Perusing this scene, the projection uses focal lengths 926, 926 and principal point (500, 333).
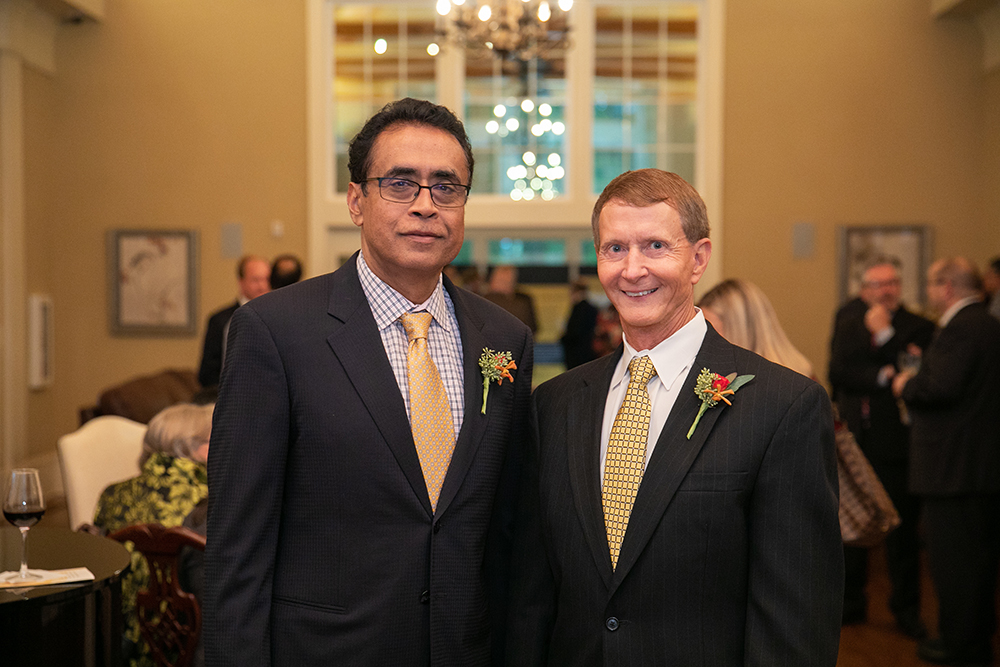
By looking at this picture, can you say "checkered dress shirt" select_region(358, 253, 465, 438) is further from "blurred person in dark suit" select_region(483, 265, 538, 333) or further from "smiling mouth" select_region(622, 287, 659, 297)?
"blurred person in dark suit" select_region(483, 265, 538, 333)

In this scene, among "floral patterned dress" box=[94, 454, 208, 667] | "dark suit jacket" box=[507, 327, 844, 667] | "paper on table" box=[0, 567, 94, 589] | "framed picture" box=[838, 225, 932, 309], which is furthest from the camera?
"framed picture" box=[838, 225, 932, 309]

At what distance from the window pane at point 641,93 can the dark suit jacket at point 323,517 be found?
7055mm

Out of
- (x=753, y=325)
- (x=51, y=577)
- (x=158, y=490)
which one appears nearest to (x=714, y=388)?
(x=753, y=325)

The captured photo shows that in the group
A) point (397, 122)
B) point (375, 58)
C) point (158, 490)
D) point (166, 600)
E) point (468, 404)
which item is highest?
point (375, 58)

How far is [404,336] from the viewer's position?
1.89 meters

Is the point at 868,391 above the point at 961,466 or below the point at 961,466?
above

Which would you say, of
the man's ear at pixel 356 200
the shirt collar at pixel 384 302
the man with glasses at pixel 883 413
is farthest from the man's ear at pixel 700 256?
the man with glasses at pixel 883 413

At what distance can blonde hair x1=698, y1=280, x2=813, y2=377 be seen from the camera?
3.23m

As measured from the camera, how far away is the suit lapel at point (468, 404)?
1.78 meters

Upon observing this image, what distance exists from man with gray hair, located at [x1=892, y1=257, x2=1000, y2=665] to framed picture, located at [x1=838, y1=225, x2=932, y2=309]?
12.5 ft

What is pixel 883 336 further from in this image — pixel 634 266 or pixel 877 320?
pixel 634 266

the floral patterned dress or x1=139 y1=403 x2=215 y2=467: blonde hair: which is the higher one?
x1=139 y1=403 x2=215 y2=467: blonde hair

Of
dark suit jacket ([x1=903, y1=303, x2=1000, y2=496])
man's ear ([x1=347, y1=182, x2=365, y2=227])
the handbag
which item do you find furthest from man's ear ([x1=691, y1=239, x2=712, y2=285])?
dark suit jacket ([x1=903, y1=303, x2=1000, y2=496])

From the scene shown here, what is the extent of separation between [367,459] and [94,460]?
9.82ft
